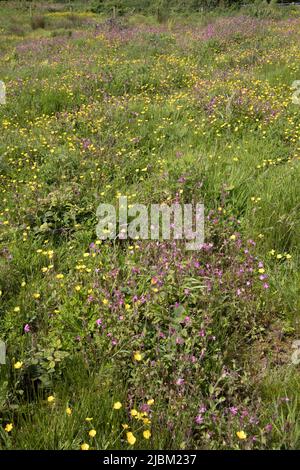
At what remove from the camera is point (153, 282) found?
328 centimetres

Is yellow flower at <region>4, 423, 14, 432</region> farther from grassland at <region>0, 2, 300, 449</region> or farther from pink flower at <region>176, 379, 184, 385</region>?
pink flower at <region>176, 379, 184, 385</region>

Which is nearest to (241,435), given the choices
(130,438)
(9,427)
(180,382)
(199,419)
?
(199,419)

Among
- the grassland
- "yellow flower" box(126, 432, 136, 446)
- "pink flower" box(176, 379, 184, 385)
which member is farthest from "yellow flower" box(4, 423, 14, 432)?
"pink flower" box(176, 379, 184, 385)

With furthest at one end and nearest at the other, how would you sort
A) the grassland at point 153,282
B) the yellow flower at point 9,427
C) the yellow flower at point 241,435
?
the grassland at point 153,282 → the yellow flower at point 9,427 → the yellow flower at point 241,435

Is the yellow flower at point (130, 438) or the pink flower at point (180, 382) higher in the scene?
the pink flower at point (180, 382)

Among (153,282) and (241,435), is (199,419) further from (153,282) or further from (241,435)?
(153,282)

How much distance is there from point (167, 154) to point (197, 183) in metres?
1.45

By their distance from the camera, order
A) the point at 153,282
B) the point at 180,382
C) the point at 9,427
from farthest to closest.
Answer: the point at 153,282 < the point at 180,382 < the point at 9,427

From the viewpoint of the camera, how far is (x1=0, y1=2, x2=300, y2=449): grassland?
8.09ft

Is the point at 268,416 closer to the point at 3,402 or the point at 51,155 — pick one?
the point at 3,402

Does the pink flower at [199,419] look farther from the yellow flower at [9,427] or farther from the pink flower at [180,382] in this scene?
the yellow flower at [9,427]

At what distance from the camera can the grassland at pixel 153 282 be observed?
246cm

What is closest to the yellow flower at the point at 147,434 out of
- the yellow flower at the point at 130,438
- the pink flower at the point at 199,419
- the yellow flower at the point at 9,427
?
the yellow flower at the point at 130,438

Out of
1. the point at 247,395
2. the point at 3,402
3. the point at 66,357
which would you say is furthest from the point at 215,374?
the point at 3,402
